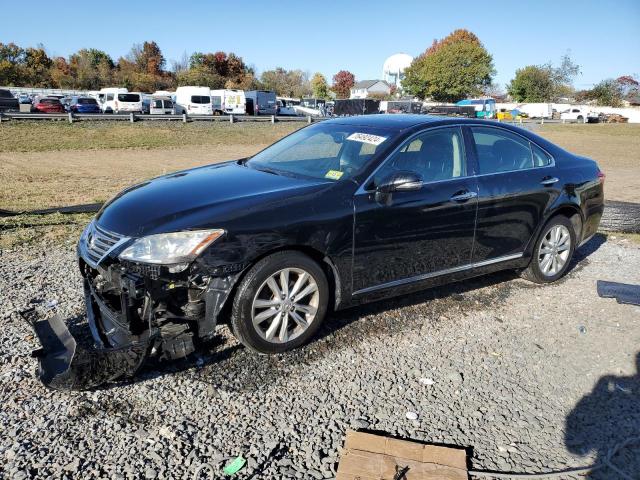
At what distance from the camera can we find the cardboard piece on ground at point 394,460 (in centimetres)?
262

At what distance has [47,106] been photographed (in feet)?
118

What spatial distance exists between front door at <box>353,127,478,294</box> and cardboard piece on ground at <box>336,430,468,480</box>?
4.64ft

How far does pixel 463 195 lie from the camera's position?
14.8 feet

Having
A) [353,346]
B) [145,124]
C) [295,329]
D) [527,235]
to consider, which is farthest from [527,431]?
[145,124]

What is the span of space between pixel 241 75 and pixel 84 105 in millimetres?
54833

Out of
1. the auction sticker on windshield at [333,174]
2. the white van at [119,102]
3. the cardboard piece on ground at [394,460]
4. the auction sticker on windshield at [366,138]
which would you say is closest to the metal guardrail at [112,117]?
the white van at [119,102]

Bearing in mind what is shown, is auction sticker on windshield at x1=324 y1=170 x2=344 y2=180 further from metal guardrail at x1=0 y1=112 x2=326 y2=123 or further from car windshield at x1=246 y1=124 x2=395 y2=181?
metal guardrail at x1=0 y1=112 x2=326 y2=123

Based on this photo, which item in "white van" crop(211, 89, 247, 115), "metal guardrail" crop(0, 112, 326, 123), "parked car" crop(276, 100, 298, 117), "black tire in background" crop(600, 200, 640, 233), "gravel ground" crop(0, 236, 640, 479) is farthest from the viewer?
"parked car" crop(276, 100, 298, 117)

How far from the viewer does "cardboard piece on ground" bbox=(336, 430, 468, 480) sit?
262 cm

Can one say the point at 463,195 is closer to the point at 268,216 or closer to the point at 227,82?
the point at 268,216

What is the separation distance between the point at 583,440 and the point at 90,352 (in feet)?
9.42

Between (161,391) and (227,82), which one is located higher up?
(227,82)

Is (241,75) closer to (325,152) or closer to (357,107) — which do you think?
(357,107)

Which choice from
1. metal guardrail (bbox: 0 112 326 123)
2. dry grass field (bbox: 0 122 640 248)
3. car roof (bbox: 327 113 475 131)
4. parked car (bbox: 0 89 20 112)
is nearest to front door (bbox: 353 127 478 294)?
car roof (bbox: 327 113 475 131)
